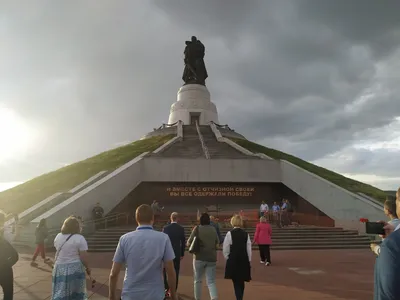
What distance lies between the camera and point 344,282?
6.83 metres

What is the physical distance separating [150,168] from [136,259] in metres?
18.9

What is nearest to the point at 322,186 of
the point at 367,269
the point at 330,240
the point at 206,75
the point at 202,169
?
the point at 330,240

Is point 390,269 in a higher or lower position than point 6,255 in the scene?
higher

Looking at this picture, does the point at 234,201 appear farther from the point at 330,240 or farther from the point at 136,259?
the point at 136,259

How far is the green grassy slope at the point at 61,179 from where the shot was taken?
62.8 ft

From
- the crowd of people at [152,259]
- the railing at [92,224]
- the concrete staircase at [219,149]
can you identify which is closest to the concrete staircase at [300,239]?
the railing at [92,224]

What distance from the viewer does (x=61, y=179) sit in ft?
76.4

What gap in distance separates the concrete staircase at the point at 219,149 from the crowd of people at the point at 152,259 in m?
18.2

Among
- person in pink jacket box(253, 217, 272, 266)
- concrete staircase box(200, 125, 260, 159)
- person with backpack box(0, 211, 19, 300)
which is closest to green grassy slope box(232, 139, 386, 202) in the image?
concrete staircase box(200, 125, 260, 159)

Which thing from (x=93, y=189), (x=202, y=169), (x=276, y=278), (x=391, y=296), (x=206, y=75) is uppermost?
(x=206, y=75)

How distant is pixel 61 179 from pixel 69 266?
20902 millimetres

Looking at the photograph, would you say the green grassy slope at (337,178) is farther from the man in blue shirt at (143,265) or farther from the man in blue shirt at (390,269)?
the man in blue shirt at (390,269)

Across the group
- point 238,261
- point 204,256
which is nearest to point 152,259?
point 238,261

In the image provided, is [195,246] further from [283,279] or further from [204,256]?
[283,279]
